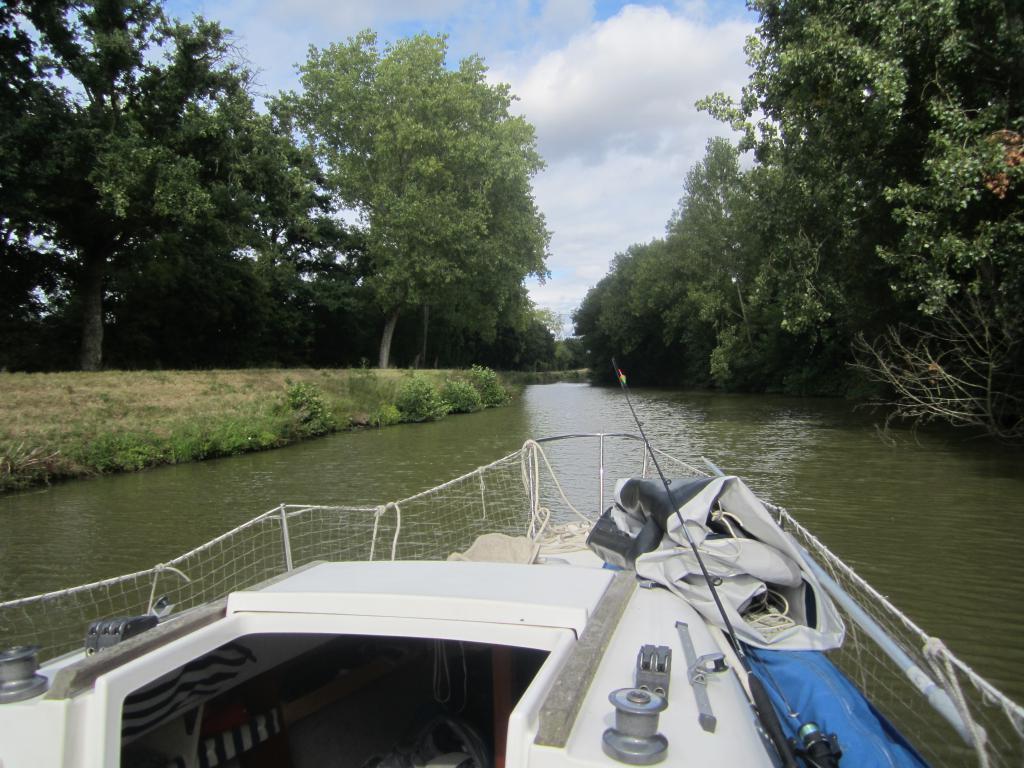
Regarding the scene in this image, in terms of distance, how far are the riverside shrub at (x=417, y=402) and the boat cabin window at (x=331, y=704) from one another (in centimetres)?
2214

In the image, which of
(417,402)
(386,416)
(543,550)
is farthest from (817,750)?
(417,402)

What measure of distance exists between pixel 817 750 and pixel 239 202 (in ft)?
68.5

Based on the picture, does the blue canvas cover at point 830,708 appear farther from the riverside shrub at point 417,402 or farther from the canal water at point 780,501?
the riverside shrub at point 417,402

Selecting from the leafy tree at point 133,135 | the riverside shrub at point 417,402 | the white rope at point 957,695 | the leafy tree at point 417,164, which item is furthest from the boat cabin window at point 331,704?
the leafy tree at point 417,164

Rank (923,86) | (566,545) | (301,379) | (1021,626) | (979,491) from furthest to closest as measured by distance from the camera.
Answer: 1. (301,379)
2. (923,86)
3. (979,491)
4. (1021,626)
5. (566,545)

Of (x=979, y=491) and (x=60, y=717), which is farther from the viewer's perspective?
(x=979, y=491)

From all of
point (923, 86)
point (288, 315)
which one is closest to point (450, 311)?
point (288, 315)

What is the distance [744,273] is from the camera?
42.1 metres

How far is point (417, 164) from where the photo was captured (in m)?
30.5

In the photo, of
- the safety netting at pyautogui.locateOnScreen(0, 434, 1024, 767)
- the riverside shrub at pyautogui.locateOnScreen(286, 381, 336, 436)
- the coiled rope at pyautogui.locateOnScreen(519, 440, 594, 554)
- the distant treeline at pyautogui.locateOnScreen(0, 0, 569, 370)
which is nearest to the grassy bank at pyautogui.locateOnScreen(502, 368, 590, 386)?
the distant treeline at pyautogui.locateOnScreen(0, 0, 569, 370)

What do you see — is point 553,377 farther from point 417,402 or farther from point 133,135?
point 133,135

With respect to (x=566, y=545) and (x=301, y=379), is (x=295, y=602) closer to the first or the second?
(x=566, y=545)

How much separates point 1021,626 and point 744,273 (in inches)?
1520

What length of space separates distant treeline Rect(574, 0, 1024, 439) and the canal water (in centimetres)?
219
